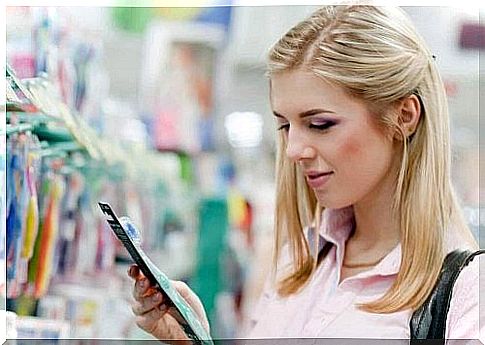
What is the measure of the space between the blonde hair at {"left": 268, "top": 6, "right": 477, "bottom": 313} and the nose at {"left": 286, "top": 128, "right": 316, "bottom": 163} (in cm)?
9

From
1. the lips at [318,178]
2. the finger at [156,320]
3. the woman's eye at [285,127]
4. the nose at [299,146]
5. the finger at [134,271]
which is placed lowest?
the finger at [156,320]

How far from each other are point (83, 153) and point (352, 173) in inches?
18.0

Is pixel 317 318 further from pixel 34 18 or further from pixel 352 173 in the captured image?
pixel 34 18

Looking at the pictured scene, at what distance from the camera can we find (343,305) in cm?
125

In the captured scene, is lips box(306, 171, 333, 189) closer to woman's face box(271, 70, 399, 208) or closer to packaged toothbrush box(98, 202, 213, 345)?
woman's face box(271, 70, 399, 208)

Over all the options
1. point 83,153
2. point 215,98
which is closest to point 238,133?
point 215,98

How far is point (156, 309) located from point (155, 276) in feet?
0.27

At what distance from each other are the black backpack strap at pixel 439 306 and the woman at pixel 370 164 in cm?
1

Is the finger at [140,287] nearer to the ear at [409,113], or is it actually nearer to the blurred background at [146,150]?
the blurred background at [146,150]

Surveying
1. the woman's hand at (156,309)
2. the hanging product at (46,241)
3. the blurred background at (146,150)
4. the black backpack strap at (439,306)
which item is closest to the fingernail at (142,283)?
the woman's hand at (156,309)

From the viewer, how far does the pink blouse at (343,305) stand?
3.68 feet

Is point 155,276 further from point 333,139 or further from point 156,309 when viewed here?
point 333,139

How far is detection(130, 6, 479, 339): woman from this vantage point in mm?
1169

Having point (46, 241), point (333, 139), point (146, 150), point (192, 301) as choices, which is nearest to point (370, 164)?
point (333, 139)
